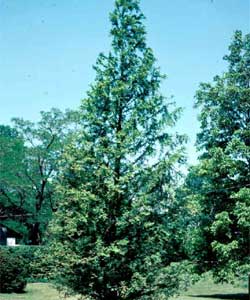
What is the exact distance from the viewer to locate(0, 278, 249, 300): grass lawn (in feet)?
72.0

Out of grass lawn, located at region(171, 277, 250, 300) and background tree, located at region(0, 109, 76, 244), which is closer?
grass lawn, located at region(171, 277, 250, 300)

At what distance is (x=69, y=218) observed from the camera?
10312 mm

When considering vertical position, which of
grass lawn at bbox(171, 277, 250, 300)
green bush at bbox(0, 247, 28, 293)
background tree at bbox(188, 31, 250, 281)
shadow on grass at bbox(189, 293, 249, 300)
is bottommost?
shadow on grass at bbox(189, 293, 249, 300)

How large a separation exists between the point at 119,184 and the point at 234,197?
10.3 meters

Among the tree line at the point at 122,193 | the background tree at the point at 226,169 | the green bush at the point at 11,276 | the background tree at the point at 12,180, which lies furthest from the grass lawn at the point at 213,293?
the background tree at the point at 12,180

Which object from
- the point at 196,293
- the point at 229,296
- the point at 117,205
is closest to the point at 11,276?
the point at 196,293

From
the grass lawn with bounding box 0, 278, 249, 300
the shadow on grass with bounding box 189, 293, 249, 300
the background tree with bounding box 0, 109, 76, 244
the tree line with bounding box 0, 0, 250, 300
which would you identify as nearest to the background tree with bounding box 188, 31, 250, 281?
the grass lawn with bounding box 0, 278, 249, 300

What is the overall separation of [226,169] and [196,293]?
34.5 ft

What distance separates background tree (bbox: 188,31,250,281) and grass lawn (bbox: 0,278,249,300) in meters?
2.01

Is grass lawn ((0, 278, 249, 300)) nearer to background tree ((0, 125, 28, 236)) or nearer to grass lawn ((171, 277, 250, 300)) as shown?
grass lawn ((171, 277, 250, 300))

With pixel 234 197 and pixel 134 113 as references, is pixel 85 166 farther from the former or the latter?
pixel 234 197

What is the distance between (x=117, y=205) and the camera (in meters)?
10.6

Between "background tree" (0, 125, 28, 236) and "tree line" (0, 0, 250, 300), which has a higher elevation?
"background tree" (0, 125, 28, 236)

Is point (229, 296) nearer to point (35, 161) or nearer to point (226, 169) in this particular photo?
point (226, 169)
